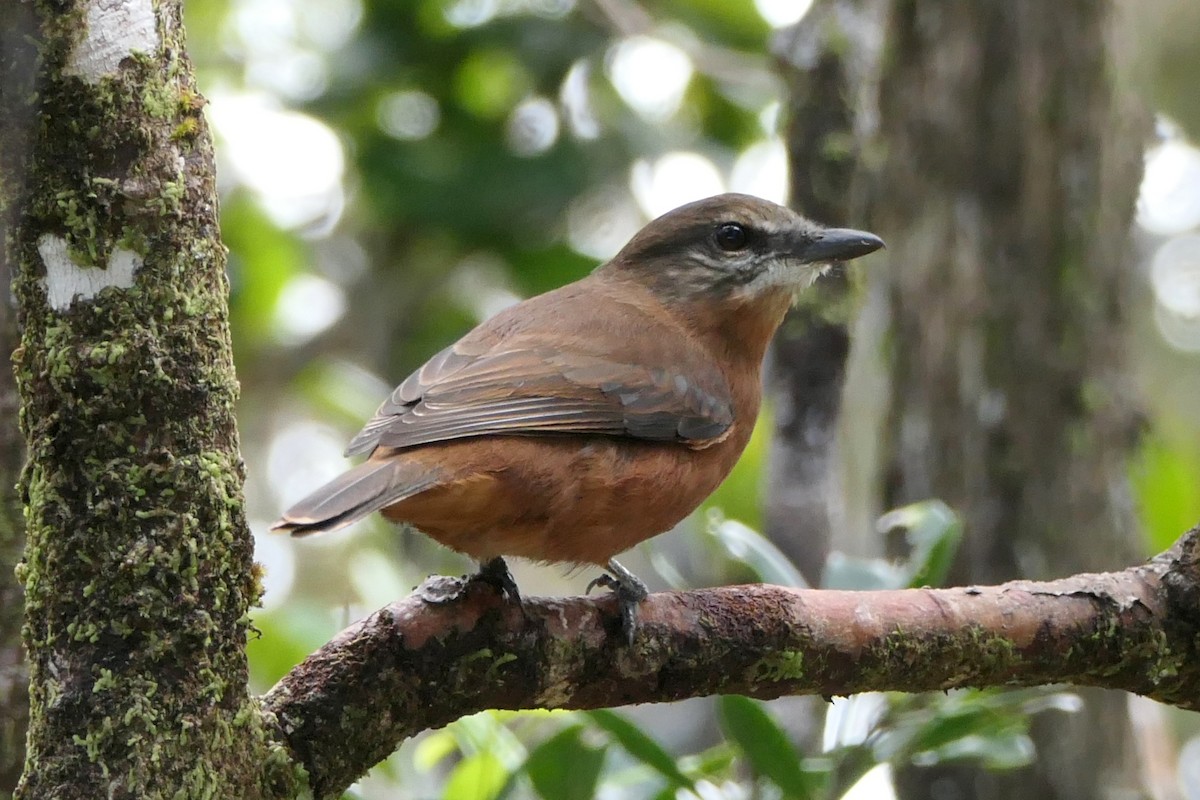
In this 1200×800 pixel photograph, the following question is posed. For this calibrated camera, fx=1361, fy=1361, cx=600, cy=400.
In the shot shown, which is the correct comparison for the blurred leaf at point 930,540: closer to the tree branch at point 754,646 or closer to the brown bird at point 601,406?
the tree branch at point 754,646

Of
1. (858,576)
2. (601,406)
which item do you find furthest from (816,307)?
(601,406)

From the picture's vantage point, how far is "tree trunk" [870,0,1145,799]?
5340 mm

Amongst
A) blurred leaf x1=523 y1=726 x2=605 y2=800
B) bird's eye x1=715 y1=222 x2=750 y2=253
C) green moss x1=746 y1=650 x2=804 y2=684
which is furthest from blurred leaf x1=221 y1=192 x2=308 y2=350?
green moss x1=746 y1=650 x2=804 y2=684

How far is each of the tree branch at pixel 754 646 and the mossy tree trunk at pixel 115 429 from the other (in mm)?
393

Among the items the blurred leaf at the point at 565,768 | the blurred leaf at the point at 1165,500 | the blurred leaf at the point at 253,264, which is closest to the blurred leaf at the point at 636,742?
the blurred leaf at the point at 565,768

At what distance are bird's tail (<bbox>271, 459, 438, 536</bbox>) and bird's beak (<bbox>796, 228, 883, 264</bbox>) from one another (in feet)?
5.61

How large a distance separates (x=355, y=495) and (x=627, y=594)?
67 cm

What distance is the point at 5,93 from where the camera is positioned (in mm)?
2105

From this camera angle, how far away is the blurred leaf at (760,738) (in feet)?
11.1

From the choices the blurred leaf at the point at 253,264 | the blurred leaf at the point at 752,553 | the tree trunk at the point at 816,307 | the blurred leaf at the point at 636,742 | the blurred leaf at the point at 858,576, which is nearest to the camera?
the blurred leaf at the point at 636,742

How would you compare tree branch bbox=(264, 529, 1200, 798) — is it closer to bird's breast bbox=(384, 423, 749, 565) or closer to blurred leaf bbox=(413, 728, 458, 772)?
bird's breast bbox=(384, 423, 749, 565)

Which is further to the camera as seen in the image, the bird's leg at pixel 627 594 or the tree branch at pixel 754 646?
the bird's leg at pixel 627 594

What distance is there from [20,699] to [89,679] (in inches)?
46.4

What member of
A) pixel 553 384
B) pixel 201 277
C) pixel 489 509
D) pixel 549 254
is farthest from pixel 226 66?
pixel 201 277
